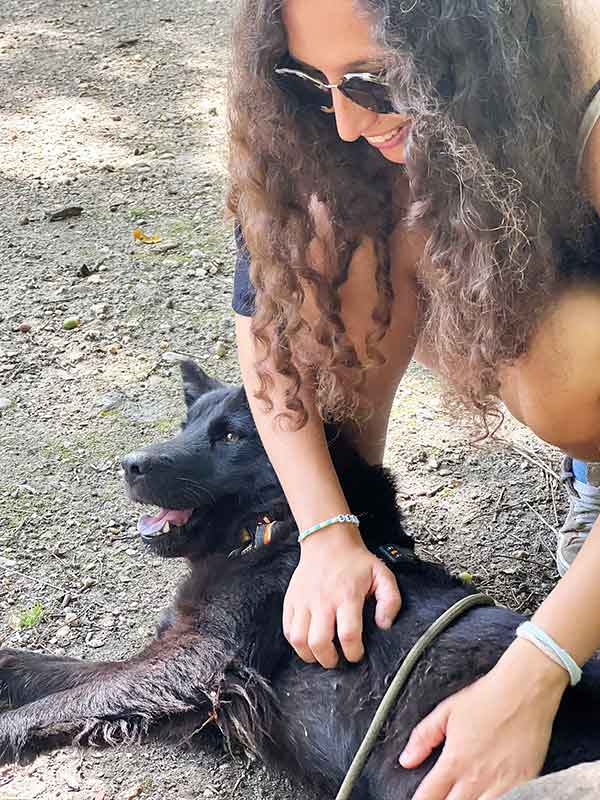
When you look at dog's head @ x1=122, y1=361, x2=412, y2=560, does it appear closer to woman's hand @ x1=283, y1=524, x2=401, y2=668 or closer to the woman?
the woman

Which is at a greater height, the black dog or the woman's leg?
the woman's leg

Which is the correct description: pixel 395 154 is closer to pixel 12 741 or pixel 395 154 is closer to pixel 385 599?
pixel 385 599

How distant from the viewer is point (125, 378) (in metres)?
3.31

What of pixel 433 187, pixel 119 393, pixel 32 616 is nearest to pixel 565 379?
pixel 433 187

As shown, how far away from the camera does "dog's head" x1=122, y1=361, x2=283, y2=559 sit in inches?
93.0

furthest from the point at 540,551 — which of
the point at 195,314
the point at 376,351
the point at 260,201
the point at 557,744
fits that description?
the point at 195,314

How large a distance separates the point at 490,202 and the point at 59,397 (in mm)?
2018

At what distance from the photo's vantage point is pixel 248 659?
2.05 metres

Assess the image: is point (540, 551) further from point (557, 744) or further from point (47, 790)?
point (47, 790)

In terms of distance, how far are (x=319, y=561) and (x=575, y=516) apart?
831 mm

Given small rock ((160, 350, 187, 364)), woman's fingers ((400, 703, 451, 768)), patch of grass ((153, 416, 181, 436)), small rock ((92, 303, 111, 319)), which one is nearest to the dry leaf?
small rock ((92, 303, 111, 319))

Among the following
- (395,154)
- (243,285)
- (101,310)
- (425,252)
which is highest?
(395,154)

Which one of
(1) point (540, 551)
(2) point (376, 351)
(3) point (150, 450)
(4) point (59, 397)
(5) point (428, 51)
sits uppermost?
(5) point (428, 51)

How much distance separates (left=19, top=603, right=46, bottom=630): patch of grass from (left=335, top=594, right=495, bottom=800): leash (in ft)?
3.25
